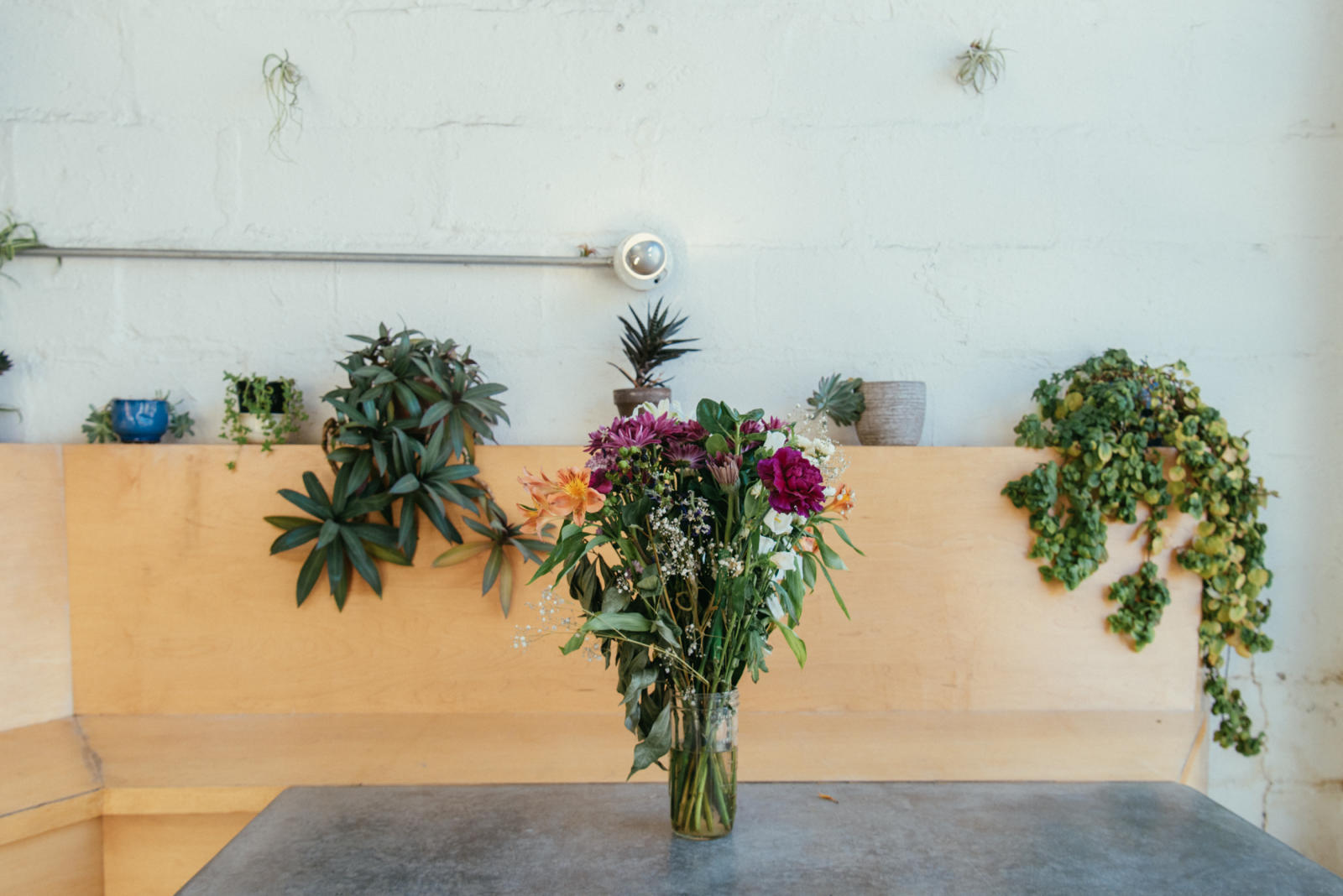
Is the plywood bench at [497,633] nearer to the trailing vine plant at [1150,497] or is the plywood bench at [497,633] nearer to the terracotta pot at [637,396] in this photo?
the trailing vine plant at [1150,497]

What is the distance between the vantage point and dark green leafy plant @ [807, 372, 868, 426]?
194cm

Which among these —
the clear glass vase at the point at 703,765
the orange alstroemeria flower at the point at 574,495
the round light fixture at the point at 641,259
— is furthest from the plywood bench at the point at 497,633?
the orange alstroemeria flower at the point at 574,495

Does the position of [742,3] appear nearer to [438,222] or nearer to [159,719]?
[438,222]

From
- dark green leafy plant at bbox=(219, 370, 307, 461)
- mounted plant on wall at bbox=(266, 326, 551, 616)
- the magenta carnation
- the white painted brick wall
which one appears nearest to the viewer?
the magenta carnation

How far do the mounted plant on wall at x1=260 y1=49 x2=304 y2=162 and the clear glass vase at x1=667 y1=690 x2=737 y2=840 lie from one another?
5.56ft

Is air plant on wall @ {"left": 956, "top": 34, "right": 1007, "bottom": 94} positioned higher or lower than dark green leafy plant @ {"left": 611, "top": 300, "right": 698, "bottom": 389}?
higher

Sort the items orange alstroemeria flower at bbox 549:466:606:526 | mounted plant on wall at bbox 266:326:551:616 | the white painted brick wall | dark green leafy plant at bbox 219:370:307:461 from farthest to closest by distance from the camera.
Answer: the white painted brick wall < dark green leafy plant at bbox 219:370:307:461 < mounted plant on wall at bbox 266:326:551:616 < orange alstroemeria flower at bbox 549:466:606:526

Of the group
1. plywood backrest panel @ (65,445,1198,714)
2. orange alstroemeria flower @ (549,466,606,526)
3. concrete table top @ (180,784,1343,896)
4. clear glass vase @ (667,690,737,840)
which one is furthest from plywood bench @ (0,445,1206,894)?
orange alstroemeria flower @ (549,466,606,526)

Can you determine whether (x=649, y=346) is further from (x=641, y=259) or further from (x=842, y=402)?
(x=842, y=402)

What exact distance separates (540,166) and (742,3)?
2.04 feet

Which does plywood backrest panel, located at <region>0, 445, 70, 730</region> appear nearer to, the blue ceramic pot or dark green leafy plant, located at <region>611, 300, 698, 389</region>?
the blue ceramic pot

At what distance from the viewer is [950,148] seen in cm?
209

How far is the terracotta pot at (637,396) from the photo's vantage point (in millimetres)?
1866

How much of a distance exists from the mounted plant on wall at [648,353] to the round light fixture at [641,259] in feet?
0.24
